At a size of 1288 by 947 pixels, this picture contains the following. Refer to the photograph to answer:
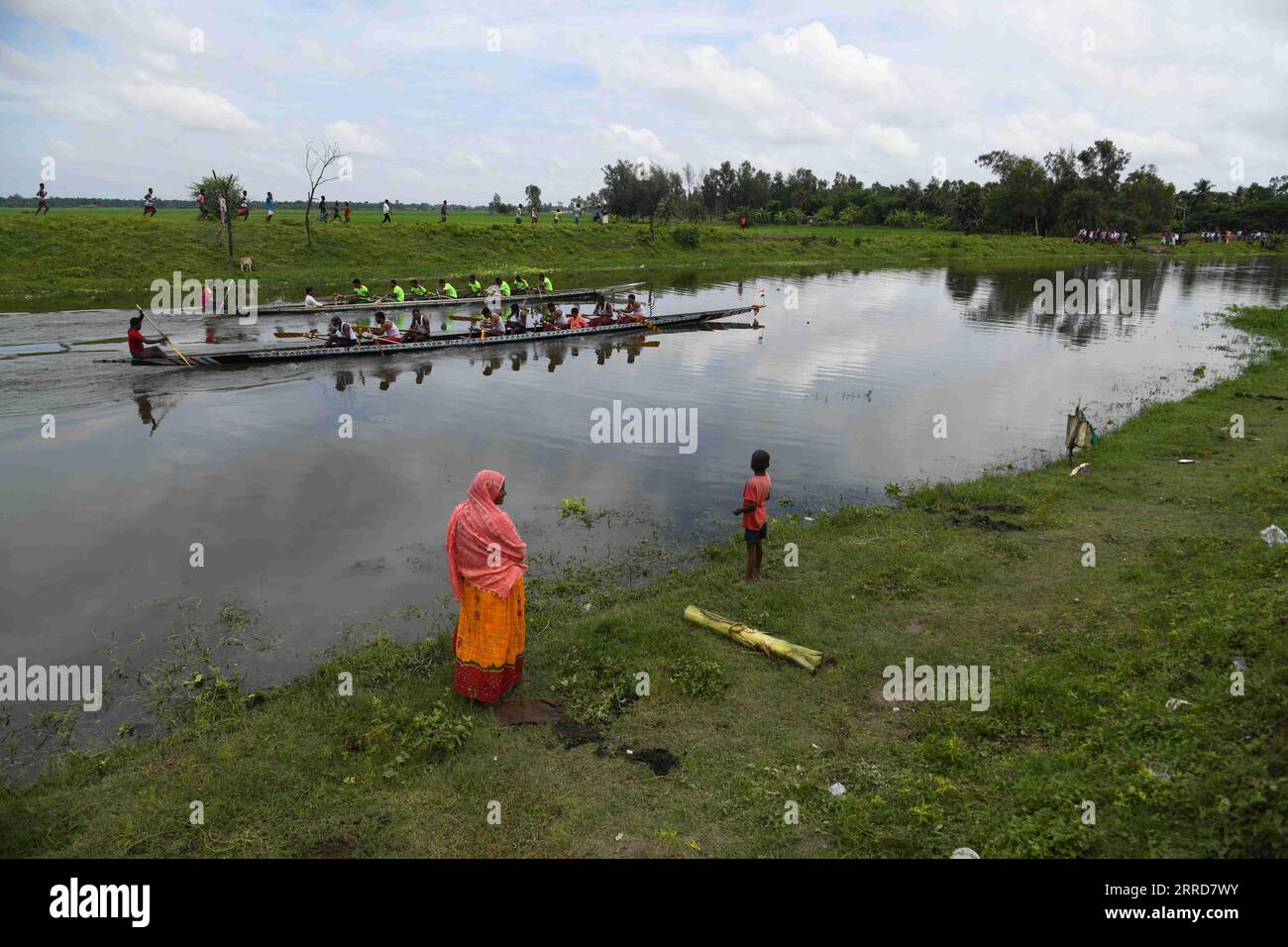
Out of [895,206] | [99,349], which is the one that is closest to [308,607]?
[99,349]

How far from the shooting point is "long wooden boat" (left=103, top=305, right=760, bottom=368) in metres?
23.5

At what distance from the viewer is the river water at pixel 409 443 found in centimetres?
1116

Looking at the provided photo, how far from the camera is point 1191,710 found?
22.1 ft

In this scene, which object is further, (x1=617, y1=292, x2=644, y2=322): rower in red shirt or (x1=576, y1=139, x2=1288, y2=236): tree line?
(x1=576, y1=139, x2=1288, y2=236): tree line

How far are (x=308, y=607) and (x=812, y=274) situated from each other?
5461 cm

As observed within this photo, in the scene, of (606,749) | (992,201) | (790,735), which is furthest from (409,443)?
(992,201)

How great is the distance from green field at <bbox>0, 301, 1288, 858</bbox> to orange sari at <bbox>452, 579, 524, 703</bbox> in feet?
0.74

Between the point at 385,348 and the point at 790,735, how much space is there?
71.7 ft

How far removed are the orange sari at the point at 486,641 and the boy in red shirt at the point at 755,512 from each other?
3498 millimetres

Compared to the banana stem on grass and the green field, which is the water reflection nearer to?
the green field

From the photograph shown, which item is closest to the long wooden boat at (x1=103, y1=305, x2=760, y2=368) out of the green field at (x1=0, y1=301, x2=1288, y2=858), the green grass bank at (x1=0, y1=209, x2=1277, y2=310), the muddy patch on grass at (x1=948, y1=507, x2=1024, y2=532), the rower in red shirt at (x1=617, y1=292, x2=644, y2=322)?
the rower in red shirt at (x1=617, y1=292, x2=644, y2=322)

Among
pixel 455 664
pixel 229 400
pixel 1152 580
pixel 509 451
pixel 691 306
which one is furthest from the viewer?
pixel 691 306

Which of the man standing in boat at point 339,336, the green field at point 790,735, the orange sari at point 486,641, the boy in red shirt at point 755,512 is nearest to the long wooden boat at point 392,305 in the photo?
the man standing in boat at point 339,336

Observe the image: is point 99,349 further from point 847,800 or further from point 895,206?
point 895,206
